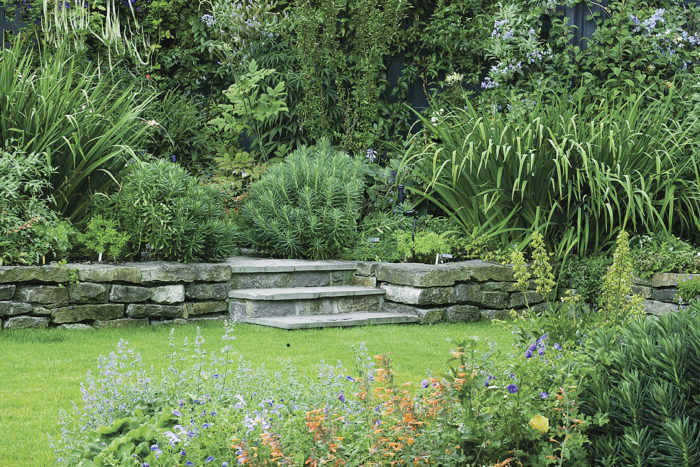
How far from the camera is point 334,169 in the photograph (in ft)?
22.0

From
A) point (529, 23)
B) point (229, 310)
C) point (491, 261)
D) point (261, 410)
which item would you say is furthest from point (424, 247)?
point (261, 410)

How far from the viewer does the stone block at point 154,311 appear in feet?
18.4

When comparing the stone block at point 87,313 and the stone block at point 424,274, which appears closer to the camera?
the stone block at point 87,313

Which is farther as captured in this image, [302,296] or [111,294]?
[302,296]

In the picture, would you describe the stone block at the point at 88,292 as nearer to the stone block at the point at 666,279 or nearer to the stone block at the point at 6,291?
the stone block at the point at 6,291

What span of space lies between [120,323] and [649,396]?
4225 millimetres

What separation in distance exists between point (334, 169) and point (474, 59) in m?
2.86

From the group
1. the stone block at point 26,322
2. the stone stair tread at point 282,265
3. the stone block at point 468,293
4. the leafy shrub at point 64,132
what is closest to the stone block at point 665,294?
the stone block at point 468,293

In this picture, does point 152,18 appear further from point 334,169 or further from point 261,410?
point 261,410

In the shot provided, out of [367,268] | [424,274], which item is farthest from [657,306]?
[367,268]

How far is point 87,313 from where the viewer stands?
17.9 feet

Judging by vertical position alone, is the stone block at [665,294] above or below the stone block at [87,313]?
above

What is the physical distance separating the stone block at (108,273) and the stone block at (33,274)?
117mm

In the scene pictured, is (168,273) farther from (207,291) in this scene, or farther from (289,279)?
(289,279)
